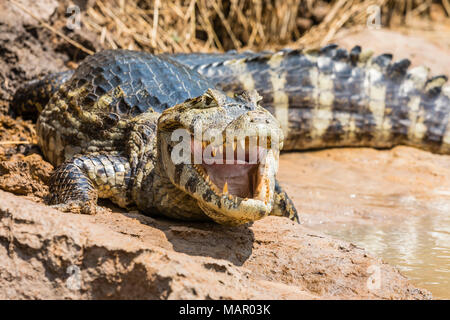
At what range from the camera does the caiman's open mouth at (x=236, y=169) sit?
8.53ft

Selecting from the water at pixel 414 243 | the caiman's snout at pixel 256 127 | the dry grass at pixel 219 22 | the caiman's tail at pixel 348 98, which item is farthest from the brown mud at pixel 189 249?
the dry grass at pixel 219 22

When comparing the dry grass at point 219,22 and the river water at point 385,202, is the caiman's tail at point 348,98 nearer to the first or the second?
the river water at point 385,202

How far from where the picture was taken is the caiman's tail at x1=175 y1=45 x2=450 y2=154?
216 inches

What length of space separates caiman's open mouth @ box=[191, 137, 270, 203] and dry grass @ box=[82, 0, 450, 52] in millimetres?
3940

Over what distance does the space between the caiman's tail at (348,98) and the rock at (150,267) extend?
2.85m

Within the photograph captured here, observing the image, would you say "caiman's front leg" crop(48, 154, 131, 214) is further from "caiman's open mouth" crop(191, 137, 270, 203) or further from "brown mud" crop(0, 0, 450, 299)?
"caiman's open mouth" crop(191, 137, 270, 203)

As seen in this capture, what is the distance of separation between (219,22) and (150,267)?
6.35 m

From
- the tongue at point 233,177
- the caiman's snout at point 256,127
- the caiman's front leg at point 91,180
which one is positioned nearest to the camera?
Result: the caiman's snout at point 256,127

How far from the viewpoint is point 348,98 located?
567 centimetres

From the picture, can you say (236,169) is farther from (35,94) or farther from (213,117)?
(35,94)

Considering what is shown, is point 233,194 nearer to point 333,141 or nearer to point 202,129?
point 202,129

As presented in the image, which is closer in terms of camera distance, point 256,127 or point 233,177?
point 256,127

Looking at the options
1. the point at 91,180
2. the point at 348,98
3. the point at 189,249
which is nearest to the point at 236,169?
the point at 189,249
